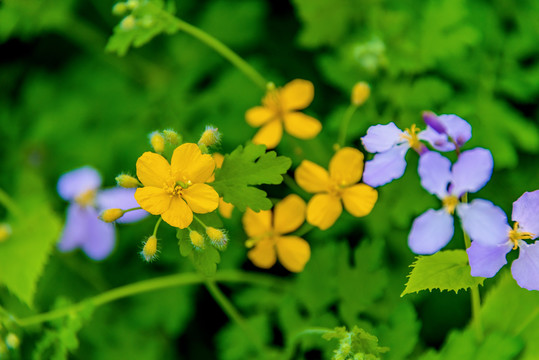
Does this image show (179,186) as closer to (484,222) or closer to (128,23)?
(128,23)

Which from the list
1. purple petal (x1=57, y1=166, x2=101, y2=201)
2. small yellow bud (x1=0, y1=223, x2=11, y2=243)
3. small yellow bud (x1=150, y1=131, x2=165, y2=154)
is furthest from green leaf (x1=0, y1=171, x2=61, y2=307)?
small yellow bud (x1=150, y1=131, x2=165, y2=154)

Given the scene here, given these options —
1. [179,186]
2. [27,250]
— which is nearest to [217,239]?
[179,186]

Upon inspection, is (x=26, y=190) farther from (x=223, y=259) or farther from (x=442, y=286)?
(x=442, y=286)

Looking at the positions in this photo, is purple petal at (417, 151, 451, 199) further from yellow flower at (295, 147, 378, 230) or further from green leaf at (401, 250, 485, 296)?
yellow flower at (295, 147, 378, 230)

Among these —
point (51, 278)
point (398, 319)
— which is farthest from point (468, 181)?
point (51, 278)

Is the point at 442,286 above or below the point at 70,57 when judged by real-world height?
above

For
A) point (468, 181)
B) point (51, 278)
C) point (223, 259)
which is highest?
point (468, 181)
